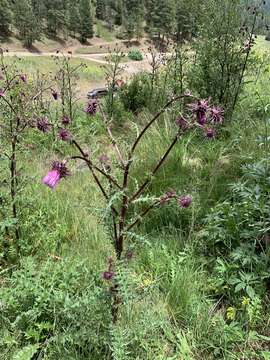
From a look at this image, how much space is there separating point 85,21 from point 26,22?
1348 cm

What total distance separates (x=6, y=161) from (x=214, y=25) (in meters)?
4.45

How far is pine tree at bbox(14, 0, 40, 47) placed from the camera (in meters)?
52.7

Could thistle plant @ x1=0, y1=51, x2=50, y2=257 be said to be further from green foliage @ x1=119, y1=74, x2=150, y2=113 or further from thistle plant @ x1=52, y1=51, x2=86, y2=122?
green foliage @ x1=119, y1=74, x2=150, y2=113

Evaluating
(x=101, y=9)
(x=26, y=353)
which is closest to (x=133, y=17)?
(x=101, y=9)

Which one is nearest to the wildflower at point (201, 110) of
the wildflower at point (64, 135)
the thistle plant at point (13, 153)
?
the wildflower at point (64, 135)

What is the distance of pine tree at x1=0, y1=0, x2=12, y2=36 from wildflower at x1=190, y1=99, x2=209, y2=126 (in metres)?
58.6

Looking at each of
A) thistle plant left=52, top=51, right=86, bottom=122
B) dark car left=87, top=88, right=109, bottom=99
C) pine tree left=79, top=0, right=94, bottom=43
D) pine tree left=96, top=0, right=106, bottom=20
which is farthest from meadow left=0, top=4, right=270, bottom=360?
pine tree left=96, top=0, right=106, bottom=20

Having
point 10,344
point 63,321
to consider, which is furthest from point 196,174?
point 10,344

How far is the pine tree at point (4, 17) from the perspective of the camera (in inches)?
2114

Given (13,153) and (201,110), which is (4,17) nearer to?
(13,153)

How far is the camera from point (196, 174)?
3732 mm

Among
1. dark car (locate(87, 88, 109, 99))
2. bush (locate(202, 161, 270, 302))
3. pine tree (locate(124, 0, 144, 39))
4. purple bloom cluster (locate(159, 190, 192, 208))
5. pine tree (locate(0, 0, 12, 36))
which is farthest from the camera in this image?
pine tree (locate(124, 0, 144, 39))

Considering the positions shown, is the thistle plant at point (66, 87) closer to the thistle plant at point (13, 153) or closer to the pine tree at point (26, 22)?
the thistle plant at point (13, 153)

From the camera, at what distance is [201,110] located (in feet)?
4.99
